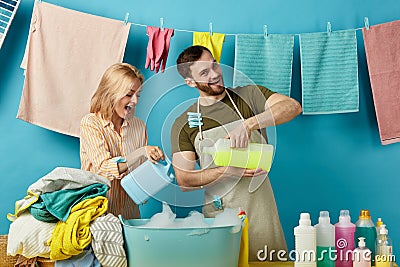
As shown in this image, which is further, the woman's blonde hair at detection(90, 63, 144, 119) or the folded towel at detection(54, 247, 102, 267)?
the woman's blonde hair at detection(90, 63, 144, 119)

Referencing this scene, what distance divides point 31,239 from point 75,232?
132 millimetres

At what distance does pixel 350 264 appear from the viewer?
167 cm

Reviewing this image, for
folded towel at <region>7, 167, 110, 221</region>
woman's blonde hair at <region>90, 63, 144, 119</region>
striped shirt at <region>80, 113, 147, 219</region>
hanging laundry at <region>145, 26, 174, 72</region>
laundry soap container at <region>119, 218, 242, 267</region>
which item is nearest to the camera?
laundry soap container at <region>119, 218, 242, 267</region>

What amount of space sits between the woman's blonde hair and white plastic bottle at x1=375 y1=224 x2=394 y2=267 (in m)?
0.92

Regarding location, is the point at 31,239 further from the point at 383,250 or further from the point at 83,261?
the point at 383,250

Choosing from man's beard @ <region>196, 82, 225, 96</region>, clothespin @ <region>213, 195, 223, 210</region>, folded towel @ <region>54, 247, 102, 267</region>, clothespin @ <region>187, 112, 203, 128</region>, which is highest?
man's beard @ <region>196, 82, 225, 96</region>

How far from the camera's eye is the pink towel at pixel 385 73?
103 inches

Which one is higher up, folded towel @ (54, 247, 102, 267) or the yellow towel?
the yellow towel

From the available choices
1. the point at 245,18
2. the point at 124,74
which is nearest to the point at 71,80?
the point at 124,74

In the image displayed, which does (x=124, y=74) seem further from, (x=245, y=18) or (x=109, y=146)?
(x=245, y=18)

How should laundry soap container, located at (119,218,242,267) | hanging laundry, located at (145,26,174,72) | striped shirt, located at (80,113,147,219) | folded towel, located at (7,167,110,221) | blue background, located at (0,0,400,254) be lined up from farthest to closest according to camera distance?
1. blue background, located at (0,0,400,254)
2. hanging laundry, located at (145,26,174,72)
3. striped shirt, located at (80,113,147,219)
4. folded towel, located at (7,167,110,221)
5. laundry soap container, located at (119,218,242,267)

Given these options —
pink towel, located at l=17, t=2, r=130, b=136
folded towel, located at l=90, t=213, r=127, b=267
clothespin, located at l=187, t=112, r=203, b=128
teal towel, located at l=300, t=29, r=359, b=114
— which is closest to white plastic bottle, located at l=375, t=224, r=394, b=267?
clothespin, located at l=187, t=112, r=203, b=128

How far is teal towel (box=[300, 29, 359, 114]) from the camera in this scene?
8.60ft

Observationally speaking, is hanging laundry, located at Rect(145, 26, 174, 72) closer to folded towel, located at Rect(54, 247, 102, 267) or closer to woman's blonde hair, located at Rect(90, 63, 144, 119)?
woman's blonde hair, located at Rect(90, 63, 144, 119)
